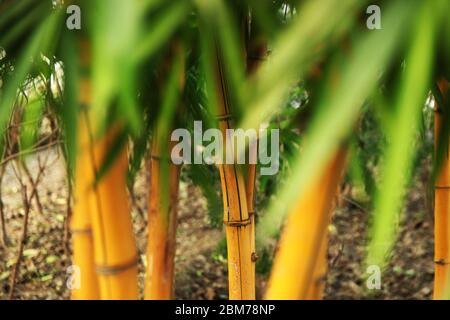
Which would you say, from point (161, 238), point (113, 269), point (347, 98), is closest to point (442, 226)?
point (161, 238)

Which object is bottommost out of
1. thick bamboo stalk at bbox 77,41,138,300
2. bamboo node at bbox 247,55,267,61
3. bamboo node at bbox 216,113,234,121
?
thick bamboo stalk at bbox 77,41,138,300

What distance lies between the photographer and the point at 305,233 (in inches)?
24.3

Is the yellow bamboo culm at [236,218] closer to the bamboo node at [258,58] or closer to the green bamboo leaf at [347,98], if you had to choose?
the bamboo node at [258,58]

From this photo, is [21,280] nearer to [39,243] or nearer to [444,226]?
[39,243]

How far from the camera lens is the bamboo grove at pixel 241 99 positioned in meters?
0.42

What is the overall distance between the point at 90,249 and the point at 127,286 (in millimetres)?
204

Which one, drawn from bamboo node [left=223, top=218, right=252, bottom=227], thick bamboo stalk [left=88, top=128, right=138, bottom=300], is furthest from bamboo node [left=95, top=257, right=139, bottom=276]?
bamboo node [left=223, top=218, right=252, bottom=227]

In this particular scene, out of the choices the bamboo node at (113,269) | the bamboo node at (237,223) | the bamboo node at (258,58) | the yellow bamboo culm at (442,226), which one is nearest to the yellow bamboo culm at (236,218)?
the bamboo node at (237,223)

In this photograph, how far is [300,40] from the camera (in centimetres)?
41

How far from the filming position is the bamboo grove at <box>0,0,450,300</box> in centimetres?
42

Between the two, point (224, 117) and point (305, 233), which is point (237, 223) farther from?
point (305, 233)

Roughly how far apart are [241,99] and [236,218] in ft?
1.43

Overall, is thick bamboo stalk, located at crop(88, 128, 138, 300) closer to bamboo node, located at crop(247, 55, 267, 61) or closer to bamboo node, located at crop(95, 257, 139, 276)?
bamboo node, located at crop(95, 257, 139, 276)
